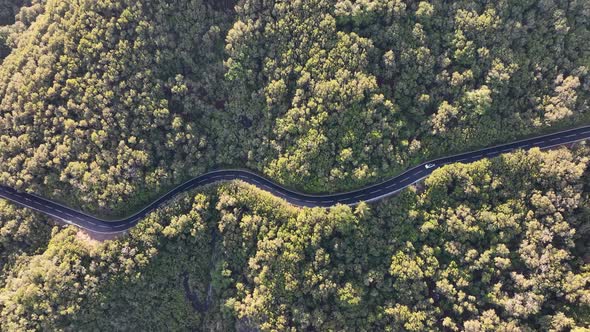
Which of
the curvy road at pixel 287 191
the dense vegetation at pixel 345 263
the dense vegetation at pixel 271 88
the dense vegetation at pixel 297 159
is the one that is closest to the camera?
the dense vegetation at pixel 345 263

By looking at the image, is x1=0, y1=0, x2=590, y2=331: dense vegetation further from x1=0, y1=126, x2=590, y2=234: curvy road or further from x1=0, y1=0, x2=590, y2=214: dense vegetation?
x1=0, y1=126, x2=590, y2=234: curvy road

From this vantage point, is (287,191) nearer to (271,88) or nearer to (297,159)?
(297,159)

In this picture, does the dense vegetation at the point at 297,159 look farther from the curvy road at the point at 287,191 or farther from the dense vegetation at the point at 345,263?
the curvy road at the point at 287,191

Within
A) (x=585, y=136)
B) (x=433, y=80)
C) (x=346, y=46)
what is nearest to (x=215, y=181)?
(x=346, y=46)

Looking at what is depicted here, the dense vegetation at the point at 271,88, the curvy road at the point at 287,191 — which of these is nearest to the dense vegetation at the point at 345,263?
the curvy road at the point at 287,191

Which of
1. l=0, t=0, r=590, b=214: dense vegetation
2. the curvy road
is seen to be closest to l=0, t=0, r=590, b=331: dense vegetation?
l=0, t=0, r=590, b=214: dense vegetation

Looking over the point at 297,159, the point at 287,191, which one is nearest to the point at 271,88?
the point at 297,159

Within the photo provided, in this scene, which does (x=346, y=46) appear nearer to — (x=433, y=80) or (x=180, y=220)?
(x=433, y=80)
